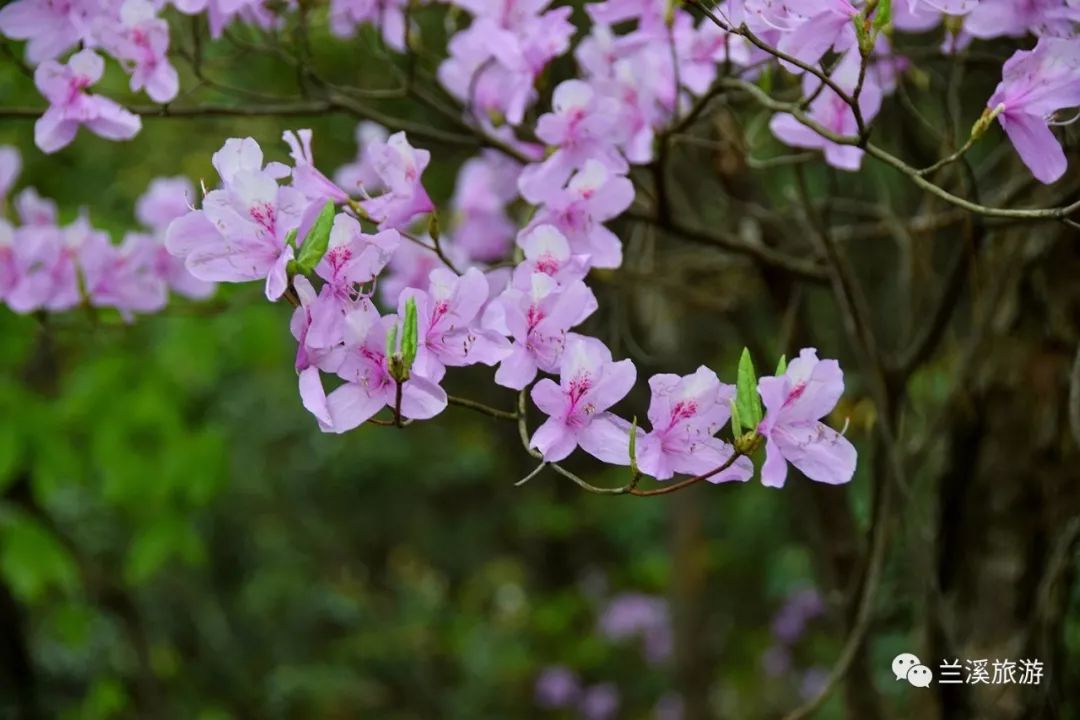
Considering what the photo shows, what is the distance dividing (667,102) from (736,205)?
501mm

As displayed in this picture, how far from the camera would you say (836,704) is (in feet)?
12.1

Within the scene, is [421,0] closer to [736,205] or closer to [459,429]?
[736,205]

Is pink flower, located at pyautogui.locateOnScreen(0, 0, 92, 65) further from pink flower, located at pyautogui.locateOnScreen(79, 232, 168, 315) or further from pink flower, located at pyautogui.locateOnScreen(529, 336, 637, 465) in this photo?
pink flower, located at pyautogui.locateOnScreen(529, 336, 637, 465)

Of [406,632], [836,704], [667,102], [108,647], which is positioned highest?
[667,102]

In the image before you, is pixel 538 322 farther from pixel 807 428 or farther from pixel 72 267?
pixel 72 267

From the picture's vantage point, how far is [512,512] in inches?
240

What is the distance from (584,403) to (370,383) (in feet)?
0.57

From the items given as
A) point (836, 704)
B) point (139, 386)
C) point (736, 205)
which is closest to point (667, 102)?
point (736, 205)

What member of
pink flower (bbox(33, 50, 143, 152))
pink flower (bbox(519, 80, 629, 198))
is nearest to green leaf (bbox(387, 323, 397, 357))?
pink flower (bbox(519, 80, 629, 198))

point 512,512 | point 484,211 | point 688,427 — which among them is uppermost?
point 688,427

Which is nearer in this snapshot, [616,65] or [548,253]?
[548,253]

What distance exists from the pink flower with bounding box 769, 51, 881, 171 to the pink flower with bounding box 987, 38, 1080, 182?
220mm

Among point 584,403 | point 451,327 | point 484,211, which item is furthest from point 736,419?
point 484,211

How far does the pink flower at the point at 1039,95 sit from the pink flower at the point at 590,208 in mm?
357
